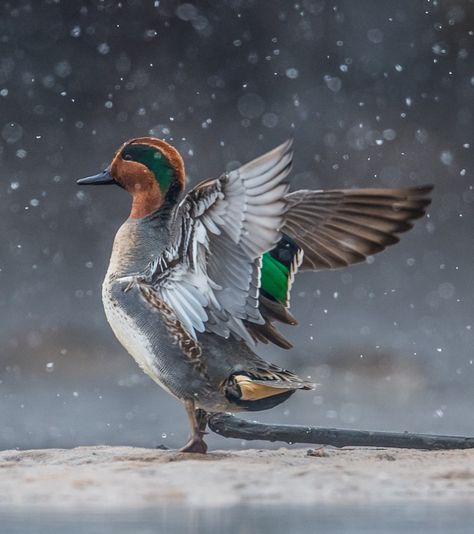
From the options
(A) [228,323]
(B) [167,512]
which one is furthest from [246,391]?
(B) [167,512]

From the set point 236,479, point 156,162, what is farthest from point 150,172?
point 236,479

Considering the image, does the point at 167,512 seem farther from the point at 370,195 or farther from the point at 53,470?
the point at 370,195

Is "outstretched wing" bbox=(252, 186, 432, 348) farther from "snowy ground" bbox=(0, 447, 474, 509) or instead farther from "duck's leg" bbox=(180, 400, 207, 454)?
"snowy ground" bbox=(0, 447, 474, 509)

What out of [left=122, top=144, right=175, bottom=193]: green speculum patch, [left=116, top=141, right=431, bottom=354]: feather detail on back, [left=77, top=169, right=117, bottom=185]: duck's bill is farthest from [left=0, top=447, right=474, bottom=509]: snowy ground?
[left=77, top=169, right=117, bottom=185]: duck's bill

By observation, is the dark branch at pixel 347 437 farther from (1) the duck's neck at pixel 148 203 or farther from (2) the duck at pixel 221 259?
(1) the duck's neck at pixel 148 203

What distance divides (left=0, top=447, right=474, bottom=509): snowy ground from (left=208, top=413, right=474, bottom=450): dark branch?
7 centimetres

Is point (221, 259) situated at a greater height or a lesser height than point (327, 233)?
lesser

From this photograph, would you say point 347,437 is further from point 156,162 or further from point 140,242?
point 156,162

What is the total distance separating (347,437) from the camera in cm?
597

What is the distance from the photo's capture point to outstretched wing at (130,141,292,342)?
17.5 feet

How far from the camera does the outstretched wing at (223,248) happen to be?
5328 mm

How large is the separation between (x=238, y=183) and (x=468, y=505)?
5.13ft

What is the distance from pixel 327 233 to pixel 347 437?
0.94m

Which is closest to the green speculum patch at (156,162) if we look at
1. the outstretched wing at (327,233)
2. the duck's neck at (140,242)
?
the duck's neck at (140,242)
